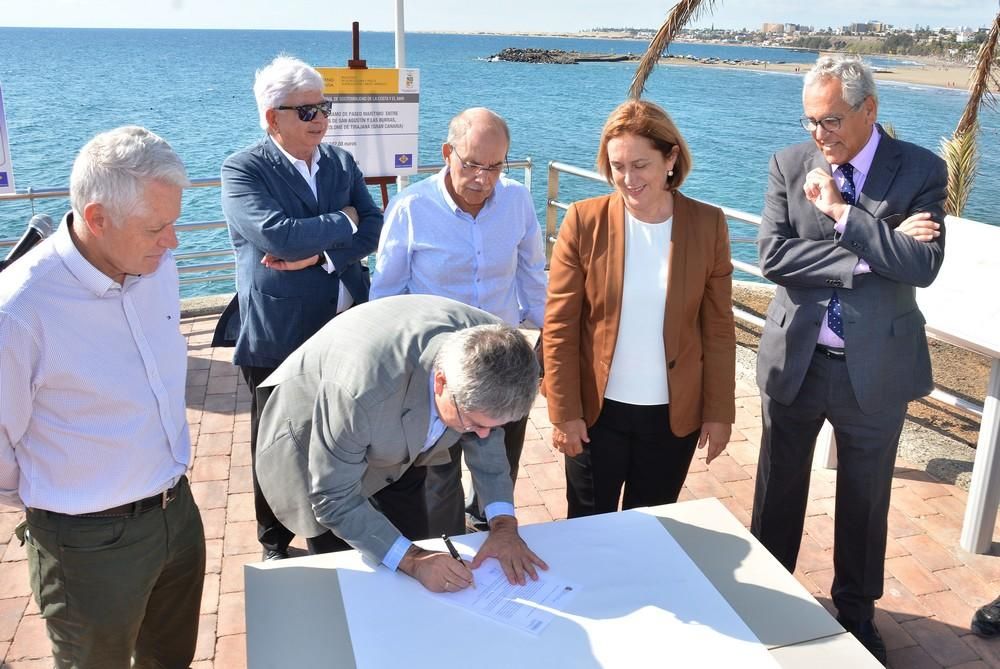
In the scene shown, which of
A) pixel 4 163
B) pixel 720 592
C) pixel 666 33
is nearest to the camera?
pixel 720 592

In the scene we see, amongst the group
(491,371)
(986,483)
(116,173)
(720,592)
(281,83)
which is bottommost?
(986,483)

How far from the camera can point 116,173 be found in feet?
5.12

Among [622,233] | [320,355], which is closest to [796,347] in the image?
[622,233]

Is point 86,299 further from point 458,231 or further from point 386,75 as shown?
point 386,75

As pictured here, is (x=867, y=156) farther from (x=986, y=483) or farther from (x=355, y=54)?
(x=355, y=54)

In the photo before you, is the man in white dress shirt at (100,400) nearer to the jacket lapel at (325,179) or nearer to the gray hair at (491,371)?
the gray hair at (491,371)

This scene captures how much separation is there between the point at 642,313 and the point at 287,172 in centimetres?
128

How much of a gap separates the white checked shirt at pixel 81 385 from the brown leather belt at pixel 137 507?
3 centimetres

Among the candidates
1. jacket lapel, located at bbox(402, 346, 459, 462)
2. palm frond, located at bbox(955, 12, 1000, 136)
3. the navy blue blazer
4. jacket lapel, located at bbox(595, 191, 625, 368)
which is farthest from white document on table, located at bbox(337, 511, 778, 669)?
palm frond, located at bbox(955, 12, 1000, 136)

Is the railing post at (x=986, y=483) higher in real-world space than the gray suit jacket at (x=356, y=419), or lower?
lower

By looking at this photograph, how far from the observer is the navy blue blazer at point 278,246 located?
8.62 feet

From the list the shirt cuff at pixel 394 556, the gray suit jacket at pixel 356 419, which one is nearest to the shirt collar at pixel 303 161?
the gray suit jacket at pixel 356 419

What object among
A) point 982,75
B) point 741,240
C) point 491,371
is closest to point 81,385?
point 491,371

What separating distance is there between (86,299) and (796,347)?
1.94 meters
